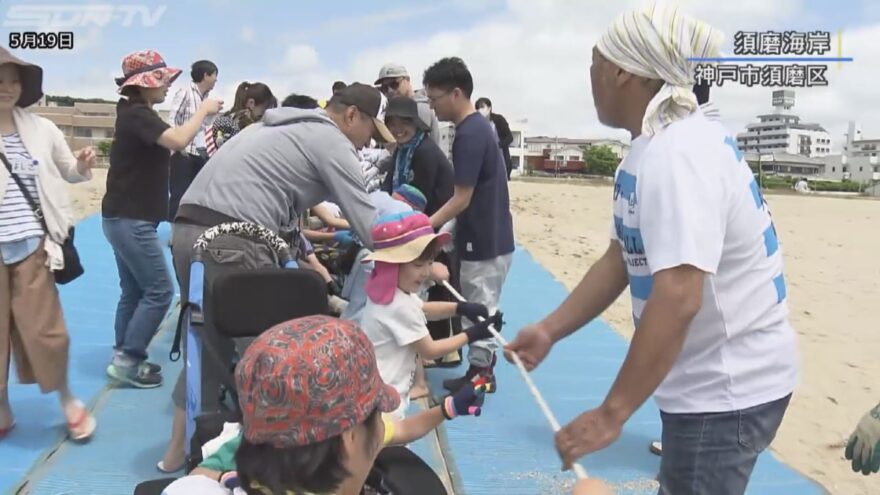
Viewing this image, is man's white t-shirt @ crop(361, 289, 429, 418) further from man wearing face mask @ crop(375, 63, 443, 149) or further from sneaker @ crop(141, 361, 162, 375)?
man wearing face mask @ crop(375, 63, 443, 149)

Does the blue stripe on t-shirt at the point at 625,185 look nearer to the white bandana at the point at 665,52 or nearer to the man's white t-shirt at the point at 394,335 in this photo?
the white bandana at the point at 665,52

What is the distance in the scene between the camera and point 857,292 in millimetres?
8844

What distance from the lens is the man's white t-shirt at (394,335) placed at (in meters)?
2.90

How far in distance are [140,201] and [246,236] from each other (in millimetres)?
1458

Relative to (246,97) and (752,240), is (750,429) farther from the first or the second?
(246,97)

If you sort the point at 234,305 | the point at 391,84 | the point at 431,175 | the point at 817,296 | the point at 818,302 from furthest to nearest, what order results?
the point at 817,296 < the point at 818,302 < the point at 391,84 < the point at 431,175 < the point at 234,305

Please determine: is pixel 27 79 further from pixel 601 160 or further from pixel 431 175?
pixel 601 160

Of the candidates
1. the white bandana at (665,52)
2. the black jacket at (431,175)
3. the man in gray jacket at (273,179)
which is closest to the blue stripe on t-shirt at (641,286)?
the white bandana at (665,52)

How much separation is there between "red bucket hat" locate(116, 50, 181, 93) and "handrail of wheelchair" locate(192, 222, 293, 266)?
1216 millimetres

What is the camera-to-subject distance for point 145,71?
3.79 metres

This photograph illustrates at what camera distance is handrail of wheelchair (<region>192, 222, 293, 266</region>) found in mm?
2816

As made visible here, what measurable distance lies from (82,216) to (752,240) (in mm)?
10807

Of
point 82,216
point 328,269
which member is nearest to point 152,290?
point 328,269

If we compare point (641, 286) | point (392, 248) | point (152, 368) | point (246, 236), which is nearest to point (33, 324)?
point (152, 368)
